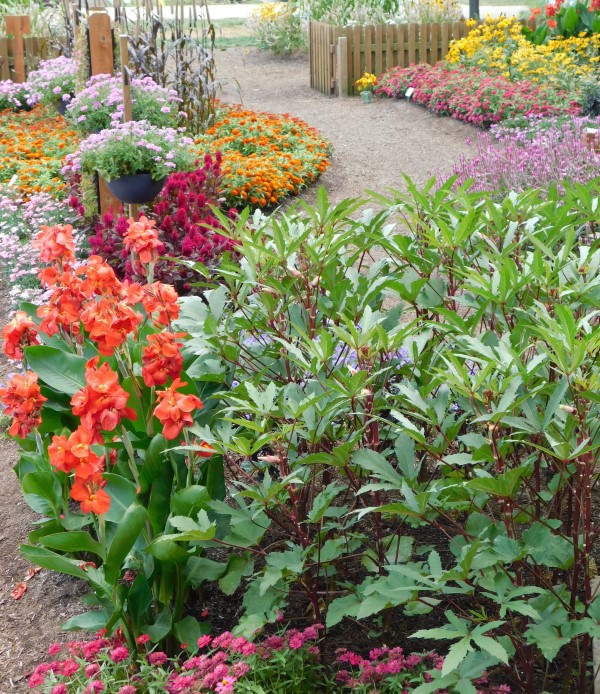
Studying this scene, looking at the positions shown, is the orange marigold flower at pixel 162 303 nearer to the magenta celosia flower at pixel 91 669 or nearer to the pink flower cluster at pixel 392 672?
the magenta celosia flower at pixel 91 669

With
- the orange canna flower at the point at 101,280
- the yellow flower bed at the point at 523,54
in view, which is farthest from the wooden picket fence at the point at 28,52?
the orange canna flower at the point at 101,280

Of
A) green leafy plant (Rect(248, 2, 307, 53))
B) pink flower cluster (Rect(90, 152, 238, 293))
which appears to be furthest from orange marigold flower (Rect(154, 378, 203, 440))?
green leafy plant (Rect(248, 2, 307, 53))

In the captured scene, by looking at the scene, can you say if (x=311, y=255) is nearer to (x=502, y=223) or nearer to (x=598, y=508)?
(x=502, y=223)

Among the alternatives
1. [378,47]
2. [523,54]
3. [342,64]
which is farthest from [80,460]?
[378,47]

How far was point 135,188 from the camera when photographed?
6285mm

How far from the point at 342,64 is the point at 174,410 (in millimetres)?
Result: 12443

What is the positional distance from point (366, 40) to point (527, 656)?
12918 mm

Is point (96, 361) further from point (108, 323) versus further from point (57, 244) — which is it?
point (57, 244)

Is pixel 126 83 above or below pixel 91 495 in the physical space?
above

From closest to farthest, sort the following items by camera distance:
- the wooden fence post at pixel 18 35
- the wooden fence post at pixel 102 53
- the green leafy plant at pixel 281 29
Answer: the wooden fence post at pixel 102 53 < the wooden fence post at pixel 18 35 < the green leafy plant at pixel 281 29

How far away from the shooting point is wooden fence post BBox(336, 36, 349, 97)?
13.7 metres

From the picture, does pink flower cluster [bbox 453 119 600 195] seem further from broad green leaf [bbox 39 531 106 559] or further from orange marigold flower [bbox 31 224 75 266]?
broad green leaf [bbox 39 531 106 559]

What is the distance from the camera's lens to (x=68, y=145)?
31.8 ft

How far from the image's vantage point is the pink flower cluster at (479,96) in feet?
32.9
